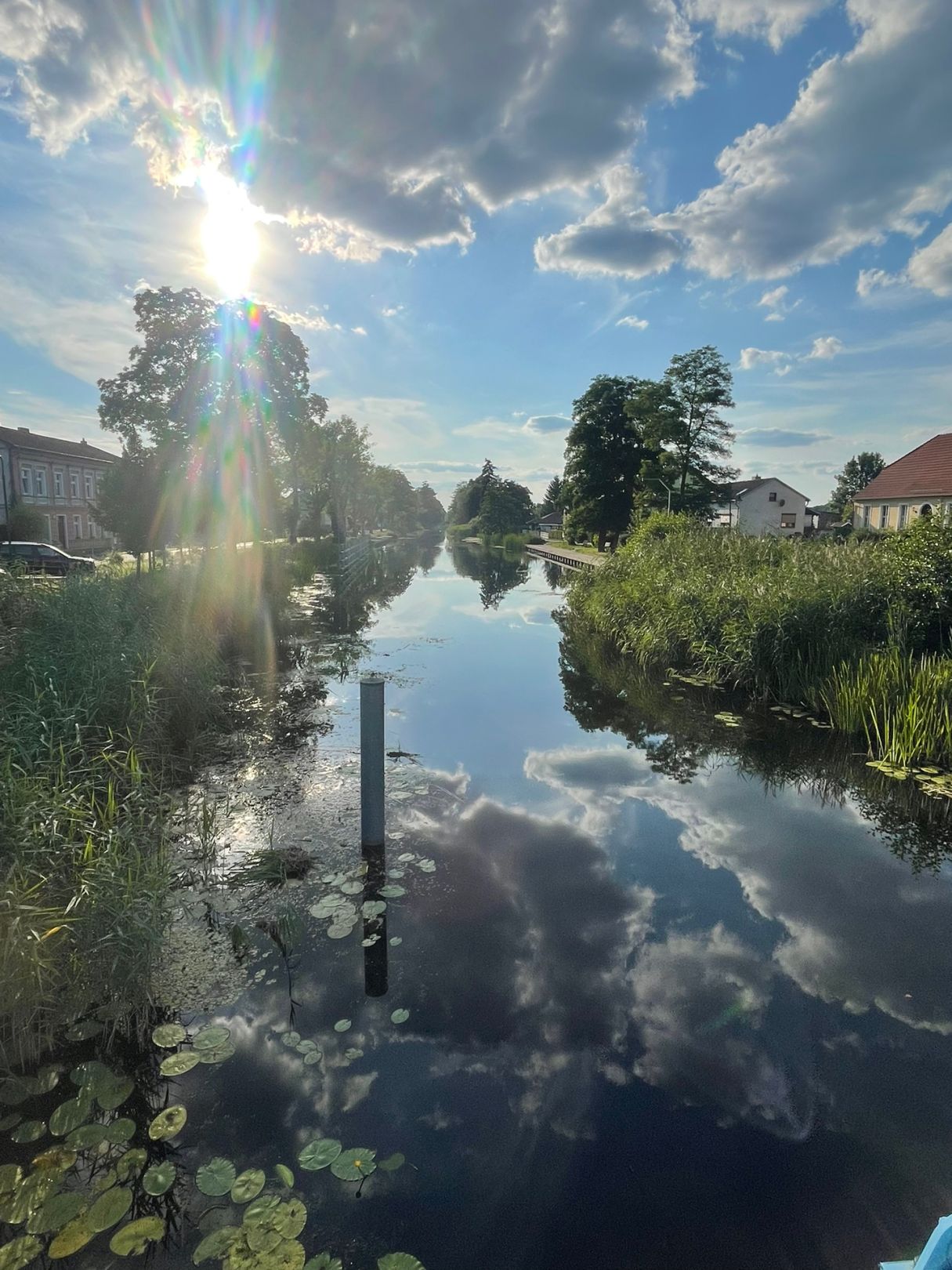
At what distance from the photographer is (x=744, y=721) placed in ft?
31.3

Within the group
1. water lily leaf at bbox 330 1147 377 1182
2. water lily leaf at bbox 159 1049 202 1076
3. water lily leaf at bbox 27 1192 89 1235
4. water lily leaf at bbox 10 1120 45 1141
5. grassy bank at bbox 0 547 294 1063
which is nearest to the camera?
water lily leaf at bbox 27 1192 89 1235

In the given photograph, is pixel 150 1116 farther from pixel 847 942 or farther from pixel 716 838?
pixel 716 838

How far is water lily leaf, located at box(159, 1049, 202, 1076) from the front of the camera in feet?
10.6

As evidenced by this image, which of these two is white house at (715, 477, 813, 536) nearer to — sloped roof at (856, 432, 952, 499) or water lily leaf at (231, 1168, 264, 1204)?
sloped roof at (856, 432, 952, 499)

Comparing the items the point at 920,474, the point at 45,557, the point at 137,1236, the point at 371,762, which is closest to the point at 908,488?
the point at 920,474

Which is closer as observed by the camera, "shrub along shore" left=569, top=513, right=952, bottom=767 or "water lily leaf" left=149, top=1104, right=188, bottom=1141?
"water lily leaf" left=149, top=1104, right=188, bottom=1141

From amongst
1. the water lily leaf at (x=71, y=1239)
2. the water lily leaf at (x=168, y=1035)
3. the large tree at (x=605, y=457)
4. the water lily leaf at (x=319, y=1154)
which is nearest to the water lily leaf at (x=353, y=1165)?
the water lily leaf at (x=319, y=1154)

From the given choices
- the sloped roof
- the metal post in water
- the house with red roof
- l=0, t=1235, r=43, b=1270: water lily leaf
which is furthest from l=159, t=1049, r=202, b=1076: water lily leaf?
the sloped roof

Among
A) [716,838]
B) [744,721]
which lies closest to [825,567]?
[744,721]

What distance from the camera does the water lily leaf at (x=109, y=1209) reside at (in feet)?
8.08

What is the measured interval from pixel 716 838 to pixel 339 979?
3581 millimetres

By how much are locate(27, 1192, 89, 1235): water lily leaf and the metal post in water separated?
2.96 metres

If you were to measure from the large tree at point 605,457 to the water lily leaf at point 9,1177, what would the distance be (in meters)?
45.0

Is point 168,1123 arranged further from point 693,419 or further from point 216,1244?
point 693,419
